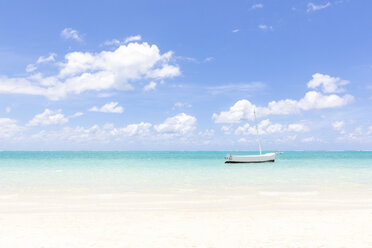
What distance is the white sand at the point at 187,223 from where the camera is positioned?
1076 cm

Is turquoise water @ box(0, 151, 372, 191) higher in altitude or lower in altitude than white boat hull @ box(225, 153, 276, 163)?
lower

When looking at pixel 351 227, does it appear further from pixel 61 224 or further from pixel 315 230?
pixel 61 224

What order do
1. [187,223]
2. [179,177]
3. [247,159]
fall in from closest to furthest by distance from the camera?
[187,223] < [179,177] < [247,159]

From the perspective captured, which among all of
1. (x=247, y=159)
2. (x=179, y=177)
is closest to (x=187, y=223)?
(x=179, y=177)

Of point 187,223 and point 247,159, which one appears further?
point 247,159

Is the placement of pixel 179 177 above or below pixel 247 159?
below

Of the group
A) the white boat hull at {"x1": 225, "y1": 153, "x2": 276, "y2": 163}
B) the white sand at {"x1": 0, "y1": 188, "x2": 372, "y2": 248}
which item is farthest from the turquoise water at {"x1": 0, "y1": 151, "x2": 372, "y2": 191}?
the white boat hull at {"x1": 225, "y1": 153, "x2": 276, "y2": 163}

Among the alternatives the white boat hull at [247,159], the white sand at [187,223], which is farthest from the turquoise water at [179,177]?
the white boat hull at [247,159]

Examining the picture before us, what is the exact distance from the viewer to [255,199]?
21641 mm

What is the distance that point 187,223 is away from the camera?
13633 millimetres

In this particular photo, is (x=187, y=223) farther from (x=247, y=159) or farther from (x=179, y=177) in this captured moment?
(x=247, y=159)

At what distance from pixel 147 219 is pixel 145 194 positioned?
10218 mm

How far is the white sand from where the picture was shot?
424 inches

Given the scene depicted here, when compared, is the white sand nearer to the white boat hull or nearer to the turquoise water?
the turquoise water
